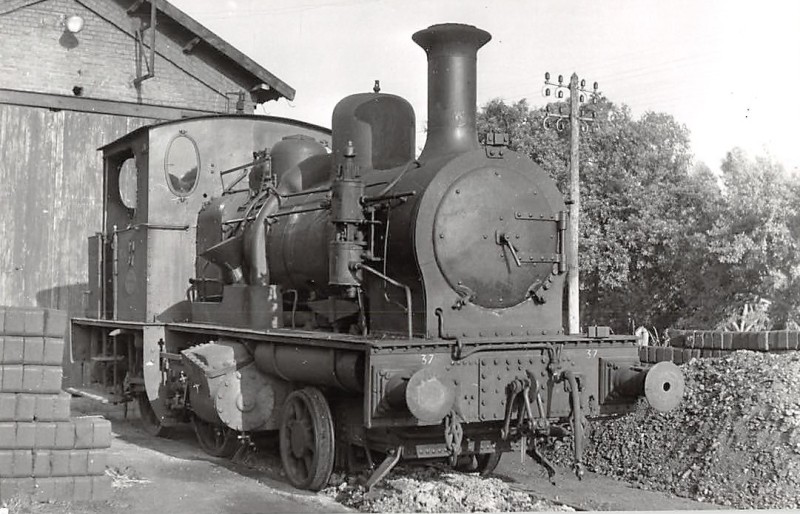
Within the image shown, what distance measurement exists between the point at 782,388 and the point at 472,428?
2.95m

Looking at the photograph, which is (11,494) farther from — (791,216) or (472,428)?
(791,216)

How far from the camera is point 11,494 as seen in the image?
6.18 m

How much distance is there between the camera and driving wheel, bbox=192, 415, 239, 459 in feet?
27.6

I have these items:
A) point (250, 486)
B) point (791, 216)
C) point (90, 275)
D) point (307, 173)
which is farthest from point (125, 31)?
point (791, 216)

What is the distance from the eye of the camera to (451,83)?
22.3 feet

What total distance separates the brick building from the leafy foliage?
473 inches

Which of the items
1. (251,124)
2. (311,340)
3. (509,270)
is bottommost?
(311,340)

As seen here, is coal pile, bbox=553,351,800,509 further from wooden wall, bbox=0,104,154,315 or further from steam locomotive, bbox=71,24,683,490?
wooden wall, bbox=0,104,154,315

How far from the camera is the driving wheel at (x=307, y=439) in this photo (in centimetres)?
671

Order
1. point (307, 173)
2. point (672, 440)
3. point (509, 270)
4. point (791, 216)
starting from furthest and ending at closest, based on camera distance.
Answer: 1. point (791, 216)
2. point (307, 173)
3. point (672, 440)
4. point (509, 270)

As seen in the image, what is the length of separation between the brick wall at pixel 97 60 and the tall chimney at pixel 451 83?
399 inches

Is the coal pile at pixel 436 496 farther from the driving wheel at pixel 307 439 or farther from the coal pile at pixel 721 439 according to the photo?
the coal pile at pixel 721 439

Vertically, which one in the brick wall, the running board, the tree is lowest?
the running board

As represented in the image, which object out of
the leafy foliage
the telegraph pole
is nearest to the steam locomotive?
the telegraph pole
